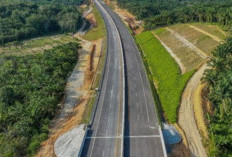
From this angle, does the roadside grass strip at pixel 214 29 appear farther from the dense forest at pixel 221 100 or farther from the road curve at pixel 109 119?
the road curve at pixel 109 119

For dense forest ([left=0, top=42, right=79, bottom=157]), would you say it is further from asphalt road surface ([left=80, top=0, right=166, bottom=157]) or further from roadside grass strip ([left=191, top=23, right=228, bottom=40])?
roadside grass strip ([left=191, top=23, right=228, bottom=40])

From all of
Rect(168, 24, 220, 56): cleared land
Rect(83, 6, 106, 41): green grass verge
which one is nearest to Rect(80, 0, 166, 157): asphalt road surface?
Rect(168, 24, 220, 56): cleared land

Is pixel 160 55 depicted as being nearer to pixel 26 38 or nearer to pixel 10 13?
pixel 26 38

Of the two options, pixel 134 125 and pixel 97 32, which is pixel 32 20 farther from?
pixel 134 125

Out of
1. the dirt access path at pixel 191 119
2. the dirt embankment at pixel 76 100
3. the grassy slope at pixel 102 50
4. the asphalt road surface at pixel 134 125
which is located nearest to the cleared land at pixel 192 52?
the dirt access path at pixel 191 119

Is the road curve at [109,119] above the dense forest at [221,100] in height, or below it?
below

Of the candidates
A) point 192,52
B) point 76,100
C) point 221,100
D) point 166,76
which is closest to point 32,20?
point 76,100

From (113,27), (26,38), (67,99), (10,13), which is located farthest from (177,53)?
(10,13)
